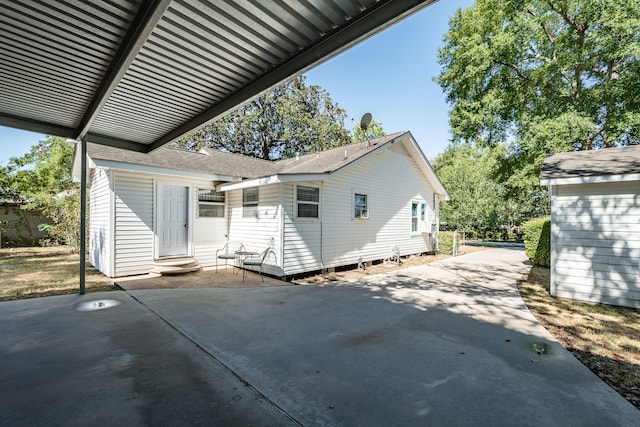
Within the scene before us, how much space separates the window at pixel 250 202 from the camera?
8.75 metres

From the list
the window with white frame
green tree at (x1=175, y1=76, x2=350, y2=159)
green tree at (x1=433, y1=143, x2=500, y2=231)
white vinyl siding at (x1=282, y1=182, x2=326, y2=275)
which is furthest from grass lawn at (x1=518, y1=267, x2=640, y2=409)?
green tree at (x1=175, y1=76, x2=350, y2=159)

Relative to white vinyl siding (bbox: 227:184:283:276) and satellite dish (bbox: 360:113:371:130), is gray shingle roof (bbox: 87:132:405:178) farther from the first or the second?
white vinyl siding (bbox: 227:184:283:276)

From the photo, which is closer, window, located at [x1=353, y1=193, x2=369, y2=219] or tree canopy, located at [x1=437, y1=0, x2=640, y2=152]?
window, located at [x1=353, y1=193, x2=369, y2=219]

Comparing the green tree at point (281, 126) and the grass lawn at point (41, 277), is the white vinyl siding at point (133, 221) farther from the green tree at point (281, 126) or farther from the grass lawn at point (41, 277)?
the green tree at point (281, 126)

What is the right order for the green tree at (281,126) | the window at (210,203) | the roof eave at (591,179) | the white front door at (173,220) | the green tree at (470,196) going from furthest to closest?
the green tree at (281,126)
the green tree at (470,196)
the window at (210,203)
the white front door at (173,220)
the roof eave at (591,179)

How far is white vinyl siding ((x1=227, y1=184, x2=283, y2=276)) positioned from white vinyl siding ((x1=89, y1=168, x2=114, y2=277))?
327 cm

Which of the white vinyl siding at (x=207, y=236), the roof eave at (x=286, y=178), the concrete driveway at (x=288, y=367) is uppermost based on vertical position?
the roof eave at (x=286, y=178)

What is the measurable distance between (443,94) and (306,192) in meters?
13.7

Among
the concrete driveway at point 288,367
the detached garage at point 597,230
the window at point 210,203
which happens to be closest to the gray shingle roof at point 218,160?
the window at point 210,203

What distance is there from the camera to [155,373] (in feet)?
9.72

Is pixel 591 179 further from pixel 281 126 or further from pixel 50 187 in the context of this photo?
pixel 281 126

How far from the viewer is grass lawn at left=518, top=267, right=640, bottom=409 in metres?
3.15

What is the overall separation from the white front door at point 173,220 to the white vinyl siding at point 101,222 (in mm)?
1175

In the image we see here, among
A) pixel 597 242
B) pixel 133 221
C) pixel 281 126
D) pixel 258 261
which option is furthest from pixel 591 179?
pixel 281 126
